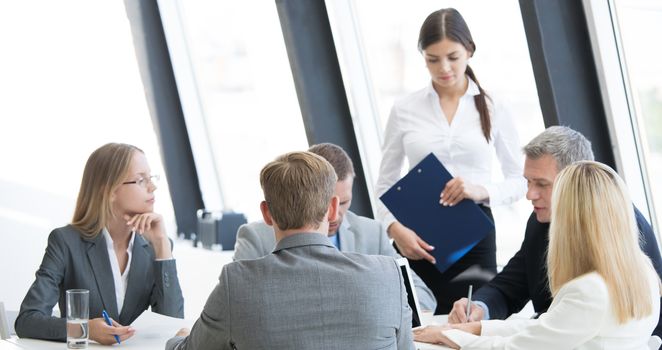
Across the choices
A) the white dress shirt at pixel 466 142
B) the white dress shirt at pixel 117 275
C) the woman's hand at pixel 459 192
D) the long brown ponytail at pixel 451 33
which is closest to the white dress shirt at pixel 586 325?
the woman's hand at pixel 459 192

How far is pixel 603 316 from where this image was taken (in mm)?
2320

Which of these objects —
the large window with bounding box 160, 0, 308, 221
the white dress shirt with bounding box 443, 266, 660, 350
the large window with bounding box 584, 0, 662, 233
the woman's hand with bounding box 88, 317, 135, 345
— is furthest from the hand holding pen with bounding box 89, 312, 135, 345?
the large window with bounding box 160, 0, 308, 221

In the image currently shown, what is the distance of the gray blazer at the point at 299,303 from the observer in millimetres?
2062

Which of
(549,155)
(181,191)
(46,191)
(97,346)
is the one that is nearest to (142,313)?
(97,346)

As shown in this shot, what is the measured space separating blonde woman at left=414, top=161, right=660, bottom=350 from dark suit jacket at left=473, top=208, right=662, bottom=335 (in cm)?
63

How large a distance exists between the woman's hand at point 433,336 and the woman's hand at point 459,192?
76 cm

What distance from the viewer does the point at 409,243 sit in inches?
136

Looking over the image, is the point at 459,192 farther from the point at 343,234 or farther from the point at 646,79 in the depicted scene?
the point at 646,79

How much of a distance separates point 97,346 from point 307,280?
35.5 inches

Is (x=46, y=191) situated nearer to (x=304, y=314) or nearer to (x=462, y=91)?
(x=462, y=91)

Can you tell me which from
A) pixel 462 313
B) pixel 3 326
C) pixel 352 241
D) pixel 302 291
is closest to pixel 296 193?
pixel 302 291

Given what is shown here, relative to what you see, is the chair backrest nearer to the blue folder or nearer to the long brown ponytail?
the blue folder

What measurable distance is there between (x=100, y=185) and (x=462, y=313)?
1.25 meters

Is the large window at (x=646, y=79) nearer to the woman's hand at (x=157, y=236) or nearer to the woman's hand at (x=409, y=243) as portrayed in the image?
the woman's hand at (x=409, y=243)
